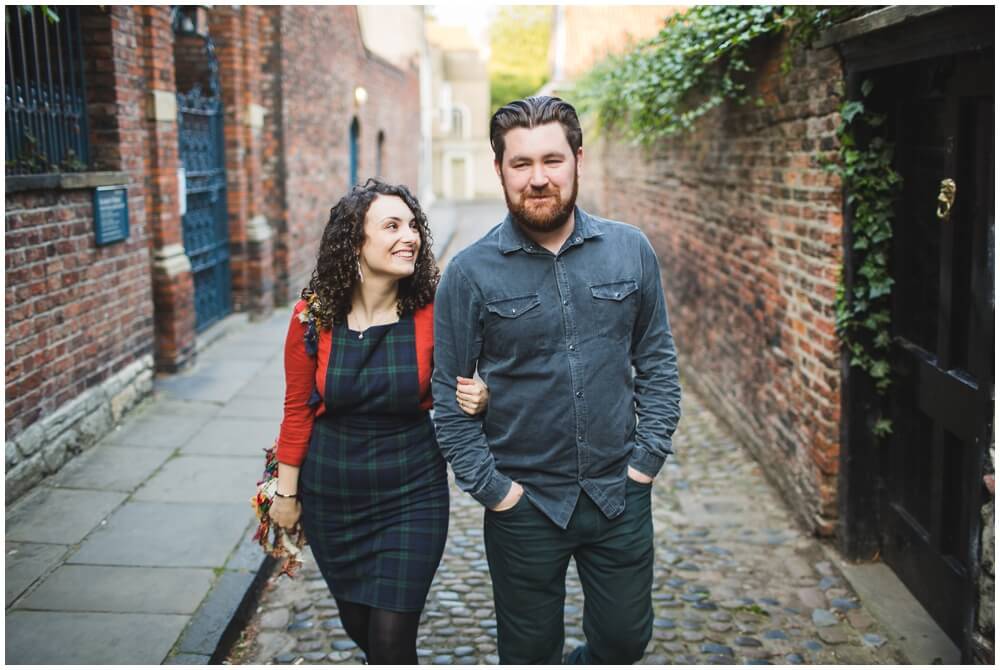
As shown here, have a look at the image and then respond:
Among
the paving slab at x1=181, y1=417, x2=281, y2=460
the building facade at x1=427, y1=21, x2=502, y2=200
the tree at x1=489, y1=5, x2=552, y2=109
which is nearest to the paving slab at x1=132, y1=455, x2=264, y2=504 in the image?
the paving slab at x1=181, y1=417, x2=281, y2=460

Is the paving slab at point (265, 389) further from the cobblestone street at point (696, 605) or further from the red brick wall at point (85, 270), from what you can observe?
the cobblestone street at point (696, 605)

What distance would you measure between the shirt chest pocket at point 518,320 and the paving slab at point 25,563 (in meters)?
2.70

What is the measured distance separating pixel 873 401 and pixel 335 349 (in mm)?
2867

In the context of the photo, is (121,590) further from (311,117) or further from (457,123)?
(457,123)

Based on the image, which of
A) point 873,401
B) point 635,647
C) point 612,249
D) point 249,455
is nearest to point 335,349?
point 612,249

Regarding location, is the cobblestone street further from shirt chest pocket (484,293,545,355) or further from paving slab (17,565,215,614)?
shirt chest pocket (484,293,545,355)

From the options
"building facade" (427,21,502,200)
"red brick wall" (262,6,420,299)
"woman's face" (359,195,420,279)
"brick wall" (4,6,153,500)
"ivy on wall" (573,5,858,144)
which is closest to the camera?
"woman's face" (359,195,420,279)

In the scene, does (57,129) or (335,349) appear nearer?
(335,349)

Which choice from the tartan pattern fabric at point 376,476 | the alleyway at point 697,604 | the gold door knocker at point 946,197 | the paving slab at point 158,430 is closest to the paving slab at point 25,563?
the alleyway at point 697,604

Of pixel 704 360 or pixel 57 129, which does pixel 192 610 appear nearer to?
pixel 57 129

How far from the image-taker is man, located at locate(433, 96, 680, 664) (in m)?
2.84

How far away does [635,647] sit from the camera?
3.02 meters

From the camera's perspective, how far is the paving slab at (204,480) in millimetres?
5668

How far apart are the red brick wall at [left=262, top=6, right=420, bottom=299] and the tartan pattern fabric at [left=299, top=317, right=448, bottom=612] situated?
9849 mm
